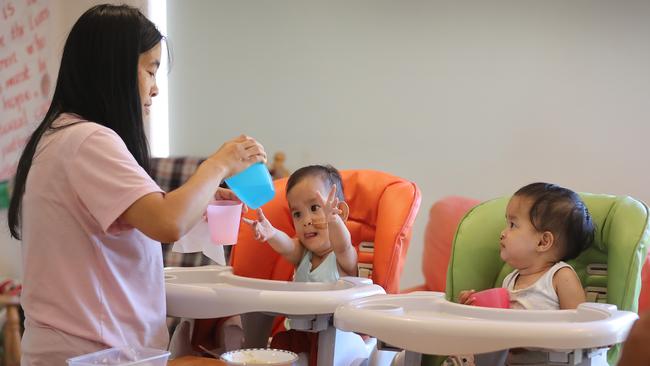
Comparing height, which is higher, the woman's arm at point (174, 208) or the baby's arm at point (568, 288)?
the woman's arm at point (174, 208)

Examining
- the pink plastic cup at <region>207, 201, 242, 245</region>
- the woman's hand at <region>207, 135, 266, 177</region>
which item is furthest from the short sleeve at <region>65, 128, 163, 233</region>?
the pink plastic cup at <region>207, 201, 242, 245</region>

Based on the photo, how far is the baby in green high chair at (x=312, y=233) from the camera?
186 cm

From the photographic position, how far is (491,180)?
8.71ft

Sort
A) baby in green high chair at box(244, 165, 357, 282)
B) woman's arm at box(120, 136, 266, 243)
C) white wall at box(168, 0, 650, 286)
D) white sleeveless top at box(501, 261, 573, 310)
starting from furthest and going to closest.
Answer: white wall at box(168, 0, 650, 286)
baby in green high chair at box(244, 165, 357, 282)
white sleeveless top at box(501, 261, 573, 310)
woman's arm at box(120, 136, 266, 243)

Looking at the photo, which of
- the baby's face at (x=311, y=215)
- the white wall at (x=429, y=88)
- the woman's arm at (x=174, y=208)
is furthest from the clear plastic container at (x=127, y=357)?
the white wall at (x=429, y=88)

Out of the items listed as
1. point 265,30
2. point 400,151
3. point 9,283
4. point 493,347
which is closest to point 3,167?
point 9,283

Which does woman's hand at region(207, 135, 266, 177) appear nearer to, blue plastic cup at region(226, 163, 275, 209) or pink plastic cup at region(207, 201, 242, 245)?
blue plastic cup at region(226, 163, 275, 209)

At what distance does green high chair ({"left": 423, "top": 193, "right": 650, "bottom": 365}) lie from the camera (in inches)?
60.7

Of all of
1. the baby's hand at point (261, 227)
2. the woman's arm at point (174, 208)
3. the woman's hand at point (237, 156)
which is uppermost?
the woman's hand at point (237, 156)

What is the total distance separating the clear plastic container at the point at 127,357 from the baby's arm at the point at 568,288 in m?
0.78

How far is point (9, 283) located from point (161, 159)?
927mm

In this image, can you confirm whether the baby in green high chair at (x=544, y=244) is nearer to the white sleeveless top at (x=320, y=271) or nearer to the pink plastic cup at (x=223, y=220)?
the white sleeveless top at (x=320, y=271)

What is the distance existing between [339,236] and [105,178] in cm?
65

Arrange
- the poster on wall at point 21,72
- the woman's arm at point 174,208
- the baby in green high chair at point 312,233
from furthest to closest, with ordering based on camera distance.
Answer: the poster on wall at point 21,72 < the baby in green high chair at point 312,233 < the woman's arm at point 174,208
